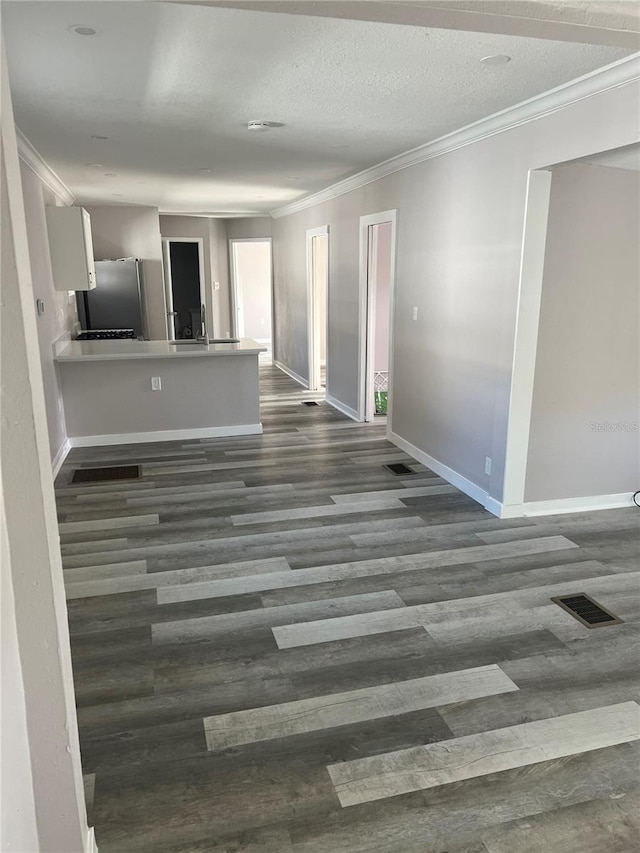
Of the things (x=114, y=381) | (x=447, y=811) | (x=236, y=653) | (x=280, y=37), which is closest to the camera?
(x=447, y=811)

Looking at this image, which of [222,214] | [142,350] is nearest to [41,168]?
[142,350]

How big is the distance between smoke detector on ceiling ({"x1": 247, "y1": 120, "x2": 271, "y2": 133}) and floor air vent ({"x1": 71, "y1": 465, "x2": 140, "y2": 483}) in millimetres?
2614

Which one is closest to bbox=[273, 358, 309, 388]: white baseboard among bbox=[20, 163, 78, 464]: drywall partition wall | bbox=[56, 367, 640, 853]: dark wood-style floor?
bbox=[20, 163, 78, 464]: drywall partition wall

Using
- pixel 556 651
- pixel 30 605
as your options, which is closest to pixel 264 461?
pixel 556 651

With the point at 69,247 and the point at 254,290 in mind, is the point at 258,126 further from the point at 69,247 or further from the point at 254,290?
the point at 254,290

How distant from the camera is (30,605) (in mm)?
1289

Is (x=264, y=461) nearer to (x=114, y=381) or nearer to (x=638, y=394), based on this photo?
(x=114, y=381)

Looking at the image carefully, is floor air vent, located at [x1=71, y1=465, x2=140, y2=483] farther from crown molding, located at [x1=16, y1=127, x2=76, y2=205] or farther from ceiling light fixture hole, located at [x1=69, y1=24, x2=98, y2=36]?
ceiling light fixture hole, located at [x1=69, y1=24, x2=98, y2=36]

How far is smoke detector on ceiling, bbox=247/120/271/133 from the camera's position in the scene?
3538 millimetres

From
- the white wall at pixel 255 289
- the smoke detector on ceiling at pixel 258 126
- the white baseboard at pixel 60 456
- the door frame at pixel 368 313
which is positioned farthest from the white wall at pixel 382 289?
the white wall at pixel 255 289

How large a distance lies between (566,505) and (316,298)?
4.59 metres

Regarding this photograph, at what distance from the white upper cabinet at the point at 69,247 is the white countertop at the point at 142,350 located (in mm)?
596

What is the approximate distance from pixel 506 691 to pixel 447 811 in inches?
24.3

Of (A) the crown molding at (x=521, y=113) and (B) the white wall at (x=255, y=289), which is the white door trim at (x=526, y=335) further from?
(B) the white wall at (x=255, y=289)
